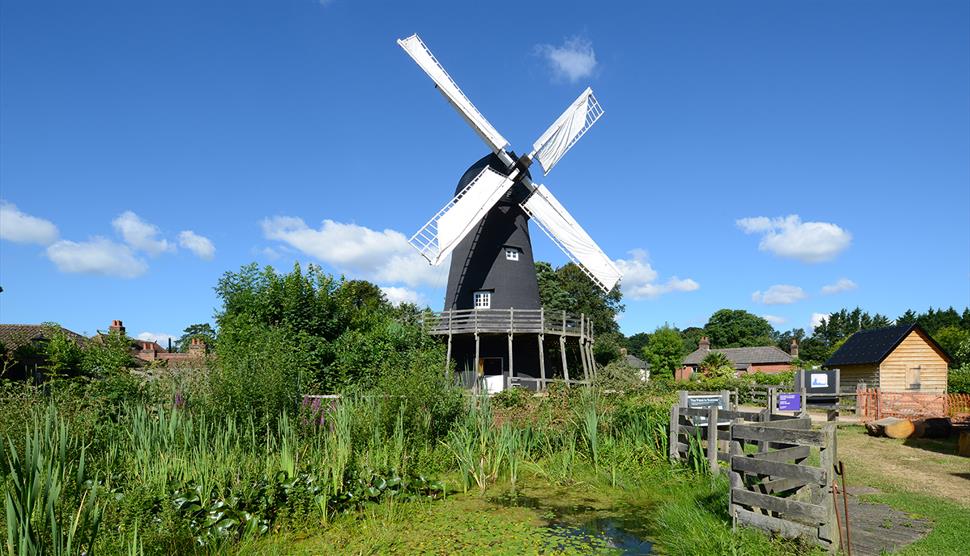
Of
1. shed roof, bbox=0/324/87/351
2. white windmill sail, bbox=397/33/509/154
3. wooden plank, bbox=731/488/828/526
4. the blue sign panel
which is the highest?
white windmill sail, bbox=397/33/509/154

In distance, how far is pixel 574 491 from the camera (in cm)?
758

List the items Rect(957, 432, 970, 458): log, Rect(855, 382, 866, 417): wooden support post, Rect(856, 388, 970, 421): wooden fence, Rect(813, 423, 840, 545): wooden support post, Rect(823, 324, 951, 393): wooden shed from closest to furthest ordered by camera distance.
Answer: Rect(813, 423, 840, 545): wooden support post
Rect(957, 432, 970, 458): log
Rect(856, 388, 970, 421): wooden fence
Rect(855, 382, 866, 417): wooden support post
Rect(823, 324, 951, 393): wooden shed

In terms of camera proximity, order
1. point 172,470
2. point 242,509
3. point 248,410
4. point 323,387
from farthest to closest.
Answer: point 323,387 → point 248,410 → point 172,470 → point 242,509

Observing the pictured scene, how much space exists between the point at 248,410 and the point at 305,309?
19.3 feet

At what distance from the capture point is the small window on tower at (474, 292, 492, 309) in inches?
884

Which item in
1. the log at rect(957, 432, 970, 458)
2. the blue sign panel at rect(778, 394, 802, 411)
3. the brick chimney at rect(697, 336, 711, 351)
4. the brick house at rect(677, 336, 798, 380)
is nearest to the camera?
the log at rect(957, 432, 970, 458)

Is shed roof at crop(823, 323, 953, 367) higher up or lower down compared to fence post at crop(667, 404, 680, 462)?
higher up

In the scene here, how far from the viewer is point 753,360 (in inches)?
2212

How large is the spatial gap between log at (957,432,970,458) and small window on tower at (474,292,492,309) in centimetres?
1452

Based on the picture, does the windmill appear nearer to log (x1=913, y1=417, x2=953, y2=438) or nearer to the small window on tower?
the small window on tower

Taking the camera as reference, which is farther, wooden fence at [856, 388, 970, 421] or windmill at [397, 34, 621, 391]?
windmill at [397, 34, 621, 391]

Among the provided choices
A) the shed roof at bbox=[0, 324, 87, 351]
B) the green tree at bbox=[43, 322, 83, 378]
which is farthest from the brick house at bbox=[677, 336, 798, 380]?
the green tree at bbox=[43, 322, 83, 378]

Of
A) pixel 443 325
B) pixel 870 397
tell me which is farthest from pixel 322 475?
pixel 870 397

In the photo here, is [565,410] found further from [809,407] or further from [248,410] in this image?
[809,407]
